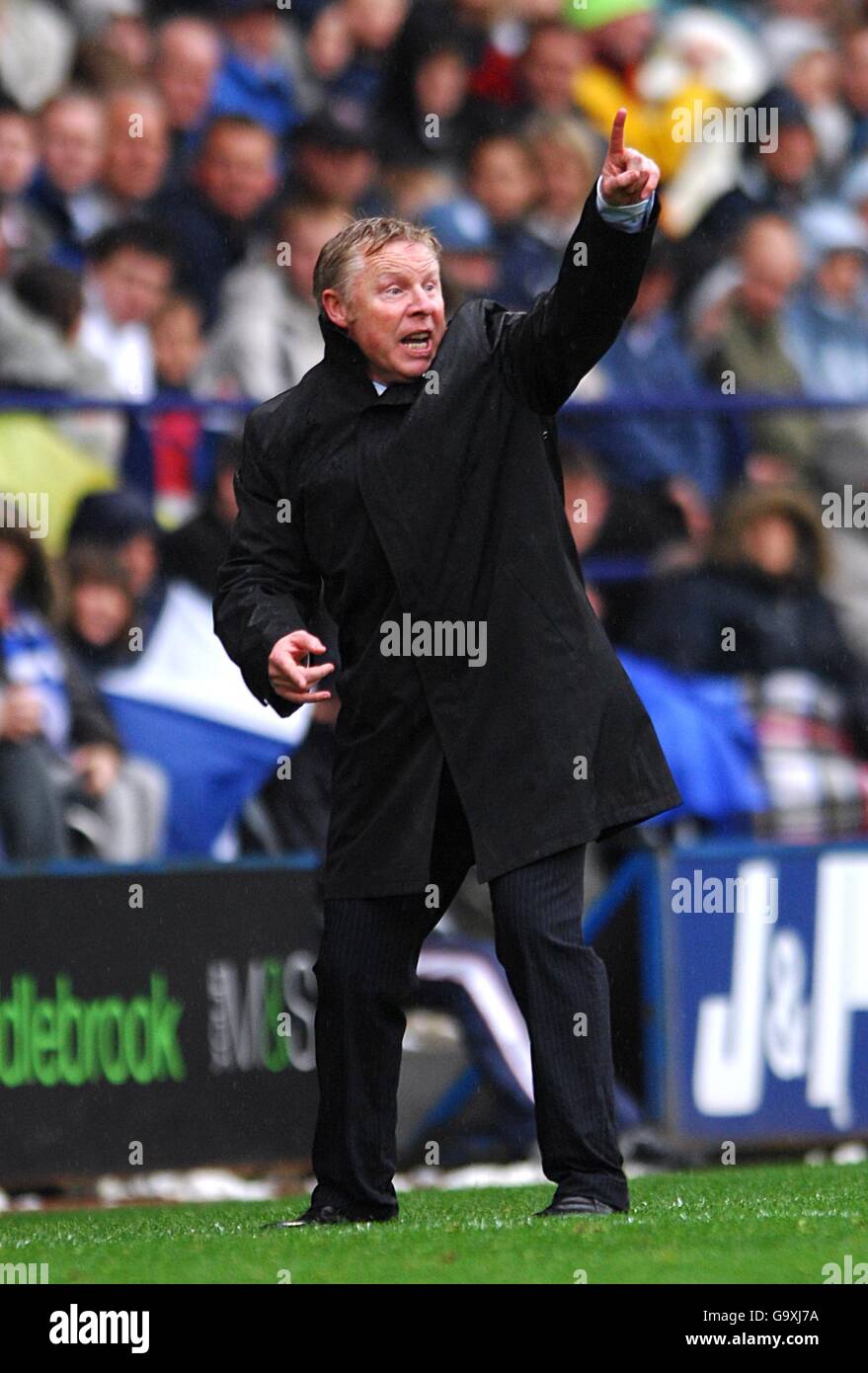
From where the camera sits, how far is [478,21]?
1020cm

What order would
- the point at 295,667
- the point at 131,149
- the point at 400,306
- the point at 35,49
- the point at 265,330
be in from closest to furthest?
1. the point at 295,667
2. the point at 400,306
3. the point at 265,330
4. the point at 131,149
5. the point at 35,49

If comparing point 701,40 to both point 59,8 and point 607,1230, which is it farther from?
point 607,1230

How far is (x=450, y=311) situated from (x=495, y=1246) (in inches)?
168

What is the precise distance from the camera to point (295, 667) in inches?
185

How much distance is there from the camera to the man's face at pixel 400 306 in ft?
15.8

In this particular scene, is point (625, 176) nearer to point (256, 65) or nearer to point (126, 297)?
point (126, 297)

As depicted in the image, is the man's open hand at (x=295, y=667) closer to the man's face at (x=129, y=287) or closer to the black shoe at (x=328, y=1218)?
the black shoe at (x=328, y=1218)

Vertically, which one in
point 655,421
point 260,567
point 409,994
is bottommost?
point 409,994

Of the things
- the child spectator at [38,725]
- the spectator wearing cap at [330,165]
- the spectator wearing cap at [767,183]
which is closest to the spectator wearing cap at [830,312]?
the spectator wearing cap at [767,183]

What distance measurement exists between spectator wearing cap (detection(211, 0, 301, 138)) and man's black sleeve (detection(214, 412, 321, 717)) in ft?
16.4

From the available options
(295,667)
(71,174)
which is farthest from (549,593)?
(71,174)

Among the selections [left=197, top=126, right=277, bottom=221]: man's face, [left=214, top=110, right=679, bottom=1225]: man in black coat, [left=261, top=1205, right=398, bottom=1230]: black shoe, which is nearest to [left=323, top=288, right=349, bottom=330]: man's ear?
[left=214, top=110, right=679, bottom=1225]: man in black coat

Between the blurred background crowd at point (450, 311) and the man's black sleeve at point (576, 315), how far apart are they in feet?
11.7
